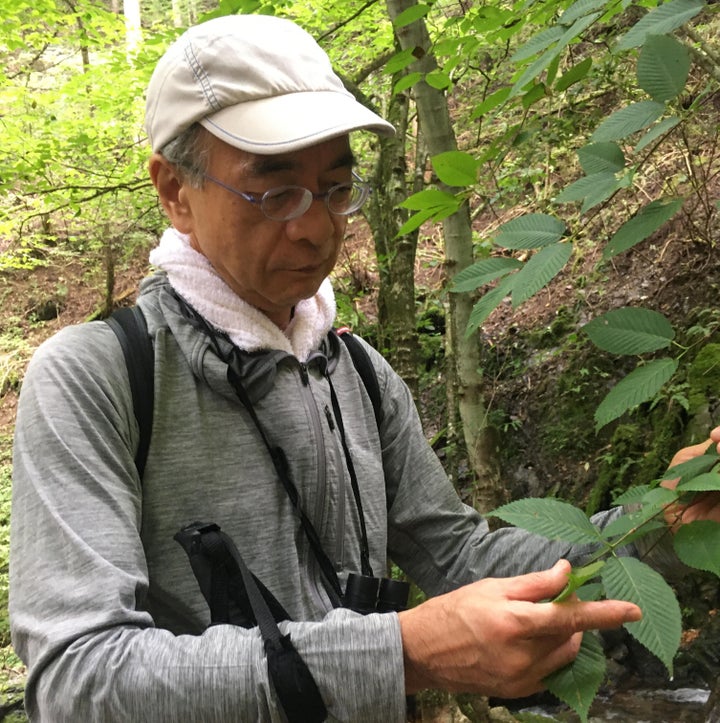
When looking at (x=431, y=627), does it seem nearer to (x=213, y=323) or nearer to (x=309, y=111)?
(x=213, y=323)

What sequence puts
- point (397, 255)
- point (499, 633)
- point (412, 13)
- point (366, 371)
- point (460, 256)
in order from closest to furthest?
1. point (499, 633)
2. point (366, 371)
3. point (412, 13)
4. point (460, 256)
5. point (397, 255)

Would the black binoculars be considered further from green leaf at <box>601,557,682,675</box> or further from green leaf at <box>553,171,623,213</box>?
green leaf at <box>553,171,623,213</box>

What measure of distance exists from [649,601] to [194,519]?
84cm

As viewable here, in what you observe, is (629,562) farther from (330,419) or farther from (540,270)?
(330,419)

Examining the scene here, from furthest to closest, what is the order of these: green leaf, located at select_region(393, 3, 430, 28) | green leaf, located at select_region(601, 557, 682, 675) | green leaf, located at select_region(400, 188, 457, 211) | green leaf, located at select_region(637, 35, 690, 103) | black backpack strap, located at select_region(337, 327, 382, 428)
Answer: green leaf, located at select_region(393, 3, 430, 28)
black backpack strap, located at select_region(337, 327, 382, 428)
green leaf, located at select_region(400, 188, 457, 211)
green leaf, located at select_region(637, 35, 690, 103)
green leaf, located at select_region(601, 557, 682, 675)

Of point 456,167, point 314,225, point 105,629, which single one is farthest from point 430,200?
point 105,629

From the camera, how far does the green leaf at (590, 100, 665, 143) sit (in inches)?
44.3

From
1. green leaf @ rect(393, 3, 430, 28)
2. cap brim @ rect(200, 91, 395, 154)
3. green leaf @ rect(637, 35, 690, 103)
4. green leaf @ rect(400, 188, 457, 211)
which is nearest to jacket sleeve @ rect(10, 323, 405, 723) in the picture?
cap brim @ rect(200, 91, 395, 154)

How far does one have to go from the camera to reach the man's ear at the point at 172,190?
1457mm

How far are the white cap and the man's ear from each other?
0.17 ft

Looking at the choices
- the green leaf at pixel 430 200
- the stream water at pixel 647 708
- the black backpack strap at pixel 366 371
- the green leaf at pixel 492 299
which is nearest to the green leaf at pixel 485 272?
the green leaf at pixel 492 299

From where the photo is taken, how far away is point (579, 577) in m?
0.89

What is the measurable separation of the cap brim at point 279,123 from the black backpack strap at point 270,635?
75 cm

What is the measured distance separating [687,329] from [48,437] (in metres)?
4.44
